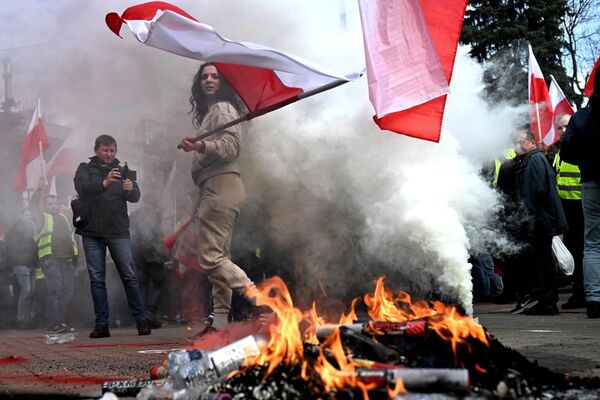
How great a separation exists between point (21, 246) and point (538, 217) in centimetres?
800

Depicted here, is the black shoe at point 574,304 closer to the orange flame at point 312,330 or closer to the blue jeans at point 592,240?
the blue jeans at point 592,240

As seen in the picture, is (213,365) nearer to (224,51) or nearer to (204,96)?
(224,51)

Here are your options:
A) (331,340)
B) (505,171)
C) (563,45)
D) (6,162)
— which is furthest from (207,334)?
(563,45)

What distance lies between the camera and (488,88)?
6840 mm

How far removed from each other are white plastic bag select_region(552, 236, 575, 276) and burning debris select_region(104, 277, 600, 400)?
5.45 metres

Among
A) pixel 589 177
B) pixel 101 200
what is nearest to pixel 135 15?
pixel 101 200

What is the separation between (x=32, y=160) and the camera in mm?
10531

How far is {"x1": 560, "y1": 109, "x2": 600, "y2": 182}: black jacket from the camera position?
6.15 metres

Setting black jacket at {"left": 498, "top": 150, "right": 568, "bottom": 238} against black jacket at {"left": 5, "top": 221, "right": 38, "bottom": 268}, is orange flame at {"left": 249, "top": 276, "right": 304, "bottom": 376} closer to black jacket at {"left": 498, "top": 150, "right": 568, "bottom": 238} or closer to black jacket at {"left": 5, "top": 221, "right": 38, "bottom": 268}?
black jacket at {"left": 498, "top": 150, "right": 568, "bottom": 238}

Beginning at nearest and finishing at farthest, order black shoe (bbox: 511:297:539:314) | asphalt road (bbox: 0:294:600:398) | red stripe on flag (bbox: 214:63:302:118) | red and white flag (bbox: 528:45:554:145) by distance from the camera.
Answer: asphalt road (bbox: 0:294:600:398), red stripe on flag (bbox: 214:63:302:118), black shoe (bbox: 511:297:539:314), red and white flag (bbox: 528:45:554:145)

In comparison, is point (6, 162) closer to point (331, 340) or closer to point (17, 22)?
point (17, 22)

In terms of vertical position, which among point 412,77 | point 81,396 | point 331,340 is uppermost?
point 412,77

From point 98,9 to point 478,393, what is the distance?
5.70m

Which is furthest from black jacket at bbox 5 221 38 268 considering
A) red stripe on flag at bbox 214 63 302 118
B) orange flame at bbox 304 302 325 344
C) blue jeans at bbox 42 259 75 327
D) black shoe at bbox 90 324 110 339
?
orange flame at bbox 304 302 325 344
